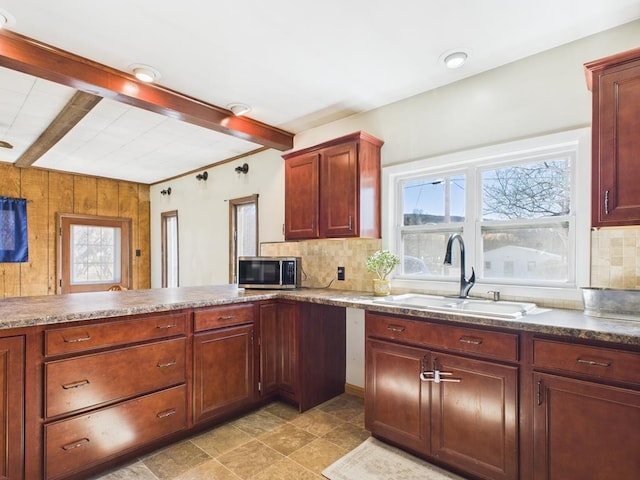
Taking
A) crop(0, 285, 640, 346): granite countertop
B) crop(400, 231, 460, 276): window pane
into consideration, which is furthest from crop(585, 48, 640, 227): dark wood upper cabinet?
crop(400, 231, 460, 276): window pane

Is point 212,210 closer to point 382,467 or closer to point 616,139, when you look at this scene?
point 382,467

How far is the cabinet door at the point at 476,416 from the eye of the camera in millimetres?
1728

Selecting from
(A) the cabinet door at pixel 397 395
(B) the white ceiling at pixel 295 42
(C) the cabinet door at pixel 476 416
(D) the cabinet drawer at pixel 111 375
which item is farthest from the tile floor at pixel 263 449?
(B) the white ceiling at pixel 295 42

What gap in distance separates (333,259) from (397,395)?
143cm

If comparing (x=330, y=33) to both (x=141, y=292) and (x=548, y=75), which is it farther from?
(x=141, y=292)

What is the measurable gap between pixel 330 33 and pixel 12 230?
5.28m

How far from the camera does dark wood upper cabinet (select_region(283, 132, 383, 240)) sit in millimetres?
2797

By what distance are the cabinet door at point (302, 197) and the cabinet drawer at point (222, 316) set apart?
86 cm

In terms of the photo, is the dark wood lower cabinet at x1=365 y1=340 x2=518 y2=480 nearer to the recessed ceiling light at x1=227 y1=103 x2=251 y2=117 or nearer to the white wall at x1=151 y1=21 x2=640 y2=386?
the white wall at x1=151 y1=21 x2=640 y2=386

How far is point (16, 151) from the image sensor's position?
4.42 metres

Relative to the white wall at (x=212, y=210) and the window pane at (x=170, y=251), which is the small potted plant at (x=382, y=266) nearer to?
the white wall at (x=212, y=210)

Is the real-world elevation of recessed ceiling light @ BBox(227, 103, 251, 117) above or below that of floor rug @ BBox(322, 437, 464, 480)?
above

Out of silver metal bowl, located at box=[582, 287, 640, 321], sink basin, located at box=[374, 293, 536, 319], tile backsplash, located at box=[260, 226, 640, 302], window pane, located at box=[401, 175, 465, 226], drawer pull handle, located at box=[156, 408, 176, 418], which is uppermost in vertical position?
window pane, located at box=[401, 175, 465, 226]

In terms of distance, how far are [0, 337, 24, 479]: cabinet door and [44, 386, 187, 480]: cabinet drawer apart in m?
0.12
